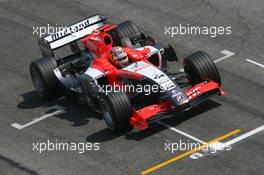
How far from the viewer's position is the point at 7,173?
867 inches

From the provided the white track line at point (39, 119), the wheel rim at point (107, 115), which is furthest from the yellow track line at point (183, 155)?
the white track line at point (39, 119)

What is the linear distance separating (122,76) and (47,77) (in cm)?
257

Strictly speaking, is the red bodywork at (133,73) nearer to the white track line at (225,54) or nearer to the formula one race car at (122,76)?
the formula one race car at (122,76)

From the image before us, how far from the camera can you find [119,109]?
22.7 m

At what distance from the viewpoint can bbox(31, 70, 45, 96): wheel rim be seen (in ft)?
84.9

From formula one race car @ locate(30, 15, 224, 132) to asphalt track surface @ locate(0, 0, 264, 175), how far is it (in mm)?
575

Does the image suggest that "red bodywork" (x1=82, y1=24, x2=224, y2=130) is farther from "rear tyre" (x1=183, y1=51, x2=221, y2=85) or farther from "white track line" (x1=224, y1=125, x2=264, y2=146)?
"white track line" (x1=224, y1=125, x2=264, y2=146)

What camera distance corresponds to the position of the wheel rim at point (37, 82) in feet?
84.9

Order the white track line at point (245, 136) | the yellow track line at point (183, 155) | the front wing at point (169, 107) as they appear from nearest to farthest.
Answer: the yellow track line at point (183, 155)
the white track line at point (245, 136)
the front wing at point (169, 107)

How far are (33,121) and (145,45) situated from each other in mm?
3986

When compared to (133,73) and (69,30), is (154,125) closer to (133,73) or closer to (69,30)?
(133,73)

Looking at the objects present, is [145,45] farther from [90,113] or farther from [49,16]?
[49,16]

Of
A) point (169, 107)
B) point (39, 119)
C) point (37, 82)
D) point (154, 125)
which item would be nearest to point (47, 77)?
point (37, 82)

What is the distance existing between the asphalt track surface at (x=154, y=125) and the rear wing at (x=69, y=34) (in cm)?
146
